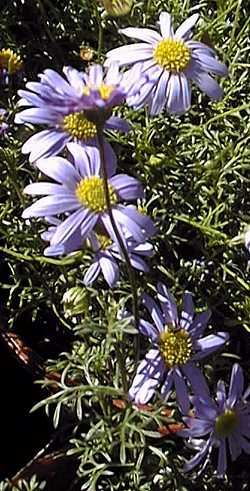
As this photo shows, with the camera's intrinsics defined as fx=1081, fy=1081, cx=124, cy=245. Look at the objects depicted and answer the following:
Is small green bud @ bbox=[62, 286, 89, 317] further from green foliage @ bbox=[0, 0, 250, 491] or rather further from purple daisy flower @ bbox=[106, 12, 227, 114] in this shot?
purple daisy flower @ bbox=[106, 12, 227, 114]

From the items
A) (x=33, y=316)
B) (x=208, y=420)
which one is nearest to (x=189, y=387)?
(x=208, y=420)

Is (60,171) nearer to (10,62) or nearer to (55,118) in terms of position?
(55,118)

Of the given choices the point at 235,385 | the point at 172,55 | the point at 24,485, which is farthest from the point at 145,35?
the point at 24,485

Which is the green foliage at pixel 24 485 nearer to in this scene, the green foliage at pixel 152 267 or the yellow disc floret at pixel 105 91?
the green foliage at pixel 152 267

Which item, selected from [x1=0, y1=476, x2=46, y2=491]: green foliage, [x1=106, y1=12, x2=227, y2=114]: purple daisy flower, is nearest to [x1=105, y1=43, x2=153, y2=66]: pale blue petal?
[x1=106, y1=12, x2=227, y2=114]: purple daisy flower

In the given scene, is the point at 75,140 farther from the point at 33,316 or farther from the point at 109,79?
the point at 33,316

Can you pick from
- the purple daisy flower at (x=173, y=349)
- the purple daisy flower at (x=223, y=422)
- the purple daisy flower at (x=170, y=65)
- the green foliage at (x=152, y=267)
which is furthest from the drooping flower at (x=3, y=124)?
the purple daisy flower at (x=223, y=422)
